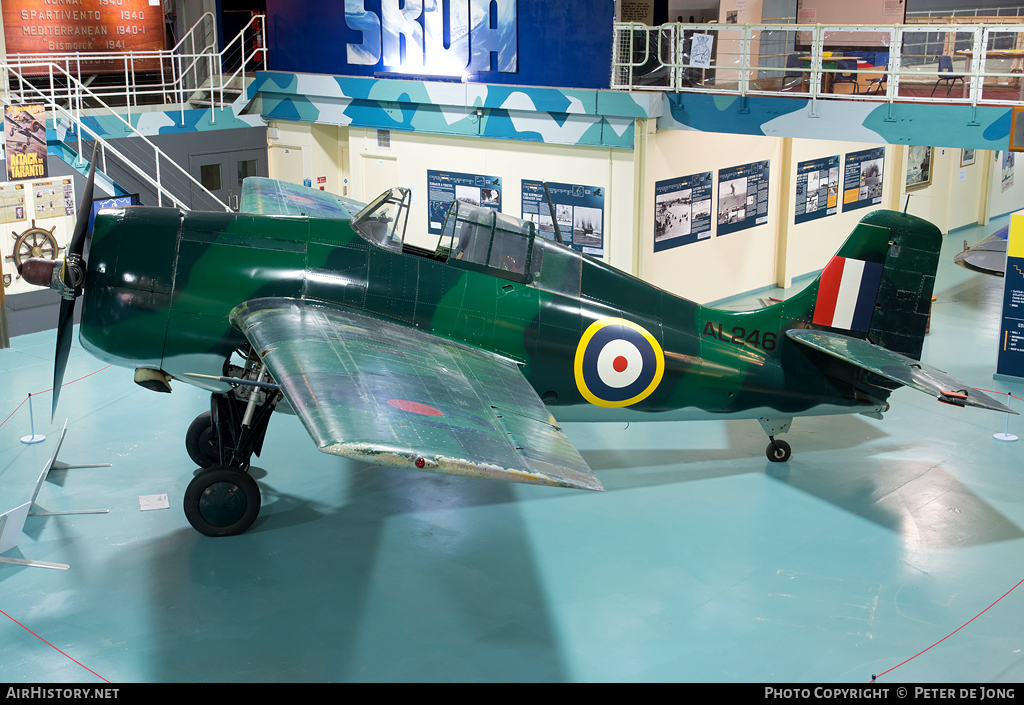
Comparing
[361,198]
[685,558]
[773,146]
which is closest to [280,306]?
[685,558]

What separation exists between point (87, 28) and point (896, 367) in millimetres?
16357

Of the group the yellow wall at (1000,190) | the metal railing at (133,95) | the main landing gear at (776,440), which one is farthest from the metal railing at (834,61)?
the yellow wall at (1000,190)

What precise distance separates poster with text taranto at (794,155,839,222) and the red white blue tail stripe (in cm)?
729

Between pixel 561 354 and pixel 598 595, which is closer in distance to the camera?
pixel 598 595

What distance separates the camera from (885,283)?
8.70 metres

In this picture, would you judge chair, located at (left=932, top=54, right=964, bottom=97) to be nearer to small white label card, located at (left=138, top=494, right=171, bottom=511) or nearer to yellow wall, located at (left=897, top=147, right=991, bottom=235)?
yellow wall, located at (left=897, top=147, right=991, bottom=235)

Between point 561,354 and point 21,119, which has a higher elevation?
point 21,119

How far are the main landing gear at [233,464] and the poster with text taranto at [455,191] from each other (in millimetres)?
7036

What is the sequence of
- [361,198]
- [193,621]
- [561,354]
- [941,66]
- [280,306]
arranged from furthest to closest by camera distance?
1. [361,198]
2. [941,66]
3. [561,354]
4. [280,306]
5. [193,621]

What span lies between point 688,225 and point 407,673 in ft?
31.2

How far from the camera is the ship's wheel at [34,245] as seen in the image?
12.8 m

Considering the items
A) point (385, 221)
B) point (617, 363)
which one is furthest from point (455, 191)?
point (617, 363)

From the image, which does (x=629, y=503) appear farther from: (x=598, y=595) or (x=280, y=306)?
(x=280, y=306)

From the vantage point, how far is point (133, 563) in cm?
723
